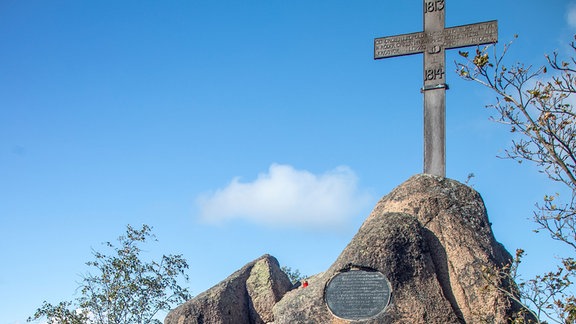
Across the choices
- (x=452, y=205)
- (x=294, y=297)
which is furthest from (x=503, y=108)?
(x=294, y=297)

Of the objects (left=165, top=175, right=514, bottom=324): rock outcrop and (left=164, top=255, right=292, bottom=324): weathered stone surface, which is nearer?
(left=165, top=175, right=514, bottom=324): rock outcrop

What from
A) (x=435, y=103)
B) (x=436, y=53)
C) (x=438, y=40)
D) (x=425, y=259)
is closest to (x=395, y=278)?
(x=425, y=259)

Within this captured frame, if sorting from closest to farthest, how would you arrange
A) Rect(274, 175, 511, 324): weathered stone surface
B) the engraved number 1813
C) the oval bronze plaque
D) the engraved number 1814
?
1. Rect(274, 175, 511, 324): weathered stone surface
2. the oval bronze plaque
3. the engraved number 1814
4. the engraved number 1813

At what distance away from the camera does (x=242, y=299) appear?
1217cm

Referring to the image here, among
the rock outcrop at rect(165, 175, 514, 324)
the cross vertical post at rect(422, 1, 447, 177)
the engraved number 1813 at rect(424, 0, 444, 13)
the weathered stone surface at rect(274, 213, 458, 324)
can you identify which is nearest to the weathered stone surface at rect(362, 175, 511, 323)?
the rock outcrop at rect(165, 175, 514, 324)

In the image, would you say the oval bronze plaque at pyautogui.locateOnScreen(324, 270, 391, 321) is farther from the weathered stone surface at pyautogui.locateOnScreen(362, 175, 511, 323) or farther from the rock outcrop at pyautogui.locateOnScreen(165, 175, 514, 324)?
the weathered stone surface at pyautogui.locateOnScreen(362, 175, 511, 323)

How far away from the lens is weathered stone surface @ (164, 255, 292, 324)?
11.6 meters

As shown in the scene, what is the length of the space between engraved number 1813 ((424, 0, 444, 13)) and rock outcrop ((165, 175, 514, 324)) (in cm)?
324

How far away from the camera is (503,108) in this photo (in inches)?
308

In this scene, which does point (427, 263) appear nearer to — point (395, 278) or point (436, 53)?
point (395, 278)

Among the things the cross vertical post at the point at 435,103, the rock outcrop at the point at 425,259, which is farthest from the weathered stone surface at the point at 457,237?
the cross vertical post at the point at 435,103

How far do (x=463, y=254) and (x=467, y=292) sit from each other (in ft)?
1.81

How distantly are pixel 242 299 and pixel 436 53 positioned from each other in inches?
220

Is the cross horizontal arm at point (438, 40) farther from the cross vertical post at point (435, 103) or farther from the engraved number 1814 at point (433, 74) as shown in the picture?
the engraved number 1814 at point (433, 74)
